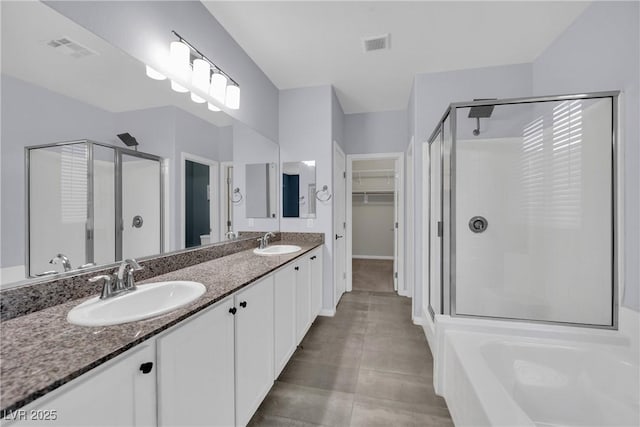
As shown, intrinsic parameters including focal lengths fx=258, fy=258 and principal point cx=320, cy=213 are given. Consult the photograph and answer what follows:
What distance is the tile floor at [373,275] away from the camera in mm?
4008

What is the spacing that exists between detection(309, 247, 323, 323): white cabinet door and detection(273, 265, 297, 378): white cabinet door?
473 mm

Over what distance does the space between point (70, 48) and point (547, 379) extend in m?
2.75

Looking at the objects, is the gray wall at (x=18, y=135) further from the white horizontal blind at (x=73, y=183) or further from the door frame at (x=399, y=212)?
the door frame at (x=399, y=212)

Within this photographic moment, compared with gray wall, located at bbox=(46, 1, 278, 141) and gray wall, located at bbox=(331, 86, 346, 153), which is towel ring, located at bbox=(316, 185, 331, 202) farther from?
gray wall, located at bbox=(46, 1, 278, 141)

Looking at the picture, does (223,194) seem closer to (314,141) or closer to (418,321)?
(314,141)

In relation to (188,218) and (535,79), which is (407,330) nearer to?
(188,218)

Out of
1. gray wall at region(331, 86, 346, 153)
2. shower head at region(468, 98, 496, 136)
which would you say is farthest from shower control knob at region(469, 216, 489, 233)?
gray wall at region(331, 86, 346, 153)

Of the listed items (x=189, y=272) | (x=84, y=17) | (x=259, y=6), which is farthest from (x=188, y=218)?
(x=259, y=6)

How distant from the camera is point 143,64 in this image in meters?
1.38

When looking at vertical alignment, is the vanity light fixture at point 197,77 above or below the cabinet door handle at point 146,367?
above

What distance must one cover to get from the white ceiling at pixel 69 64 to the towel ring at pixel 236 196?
3.01 feet

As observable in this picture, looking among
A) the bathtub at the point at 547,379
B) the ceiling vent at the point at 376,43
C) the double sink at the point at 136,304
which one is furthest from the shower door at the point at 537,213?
the double sink at the point at 136,304

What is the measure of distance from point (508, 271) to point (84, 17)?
3210 mm

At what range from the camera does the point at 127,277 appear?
1.21m
